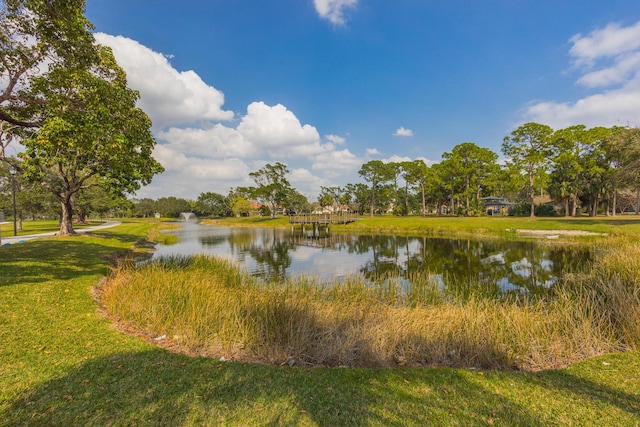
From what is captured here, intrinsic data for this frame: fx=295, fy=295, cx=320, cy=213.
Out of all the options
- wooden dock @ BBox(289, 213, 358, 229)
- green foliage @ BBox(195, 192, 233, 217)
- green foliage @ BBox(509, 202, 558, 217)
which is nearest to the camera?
wooden dock @ BBox(289, 213, 358, 229)

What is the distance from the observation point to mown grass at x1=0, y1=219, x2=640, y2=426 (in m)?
3.29

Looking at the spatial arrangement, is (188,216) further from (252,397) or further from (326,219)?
(252,397)

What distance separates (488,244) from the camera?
25.0m

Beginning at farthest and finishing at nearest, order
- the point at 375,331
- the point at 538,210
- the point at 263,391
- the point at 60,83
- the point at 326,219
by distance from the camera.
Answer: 1. the point at 538,210
2. the point at 326,219
3. the point at 60,83
4. the point at 375,331
5. the point at 263,391

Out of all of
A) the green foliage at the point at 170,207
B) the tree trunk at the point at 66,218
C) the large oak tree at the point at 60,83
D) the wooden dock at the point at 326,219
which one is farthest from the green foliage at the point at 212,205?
the large oak tree at the point at 60,83

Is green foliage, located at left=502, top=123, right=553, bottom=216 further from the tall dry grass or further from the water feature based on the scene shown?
the water feature

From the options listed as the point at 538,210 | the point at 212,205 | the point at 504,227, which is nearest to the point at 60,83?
the point at 504,227

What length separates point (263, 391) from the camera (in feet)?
12.6

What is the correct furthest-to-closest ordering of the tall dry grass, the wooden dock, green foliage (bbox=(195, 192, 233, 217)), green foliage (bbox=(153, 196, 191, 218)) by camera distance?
green foliage (bbox=(153, 196, 191, 218)) < green foliage (bbox=(195, 192, 233, 217)) < the wooden dock < the tall dry grass

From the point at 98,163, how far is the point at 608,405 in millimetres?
23177

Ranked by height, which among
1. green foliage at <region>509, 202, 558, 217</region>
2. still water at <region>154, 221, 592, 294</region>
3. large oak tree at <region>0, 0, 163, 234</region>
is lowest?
still water at <region>154, 221, 592, 294</region>

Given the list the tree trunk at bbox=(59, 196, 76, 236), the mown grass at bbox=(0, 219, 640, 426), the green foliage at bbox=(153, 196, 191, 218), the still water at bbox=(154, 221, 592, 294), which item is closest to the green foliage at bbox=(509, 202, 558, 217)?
the still water at bbox=(154, 221, 592, 294)

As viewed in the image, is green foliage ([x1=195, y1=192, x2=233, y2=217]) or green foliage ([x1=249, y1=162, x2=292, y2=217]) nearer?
green foliage ([x1=249, y1=162, x2=292, y2=217])

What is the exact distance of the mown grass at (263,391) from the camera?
3.29 meters
